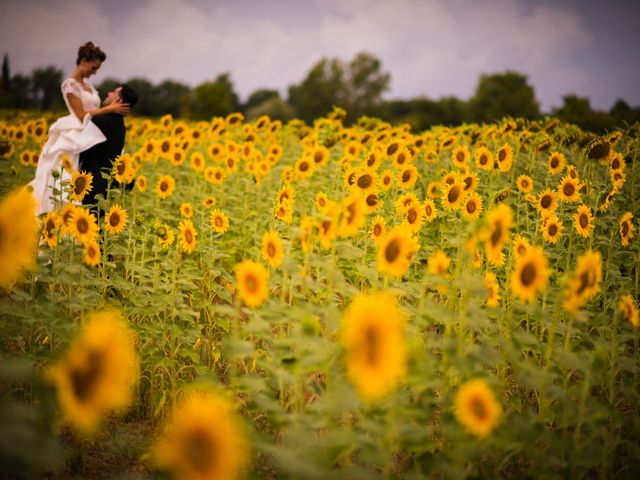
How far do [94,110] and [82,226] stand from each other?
9.86 feet

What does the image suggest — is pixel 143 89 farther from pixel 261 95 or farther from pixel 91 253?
pixel 91 253

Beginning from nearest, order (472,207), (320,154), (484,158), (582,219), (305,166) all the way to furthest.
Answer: (582,219) → (472,207) → (484,158) → (305,166) → (320,154)

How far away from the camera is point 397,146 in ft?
16.6

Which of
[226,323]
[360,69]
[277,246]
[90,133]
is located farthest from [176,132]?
[360,69]

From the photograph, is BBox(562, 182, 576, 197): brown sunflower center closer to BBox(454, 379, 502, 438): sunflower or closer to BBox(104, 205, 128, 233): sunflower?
BBox(454, 379, 502, 438): sunflower

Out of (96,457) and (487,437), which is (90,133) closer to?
(96,457)

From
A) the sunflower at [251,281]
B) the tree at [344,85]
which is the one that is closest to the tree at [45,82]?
the tree at [344,85]

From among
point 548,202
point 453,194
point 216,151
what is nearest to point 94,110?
point 216,151

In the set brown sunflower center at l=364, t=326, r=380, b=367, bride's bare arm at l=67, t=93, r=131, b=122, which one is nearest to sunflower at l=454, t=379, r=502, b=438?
brown sunflower center at l=364, t=326, r=380, b=367

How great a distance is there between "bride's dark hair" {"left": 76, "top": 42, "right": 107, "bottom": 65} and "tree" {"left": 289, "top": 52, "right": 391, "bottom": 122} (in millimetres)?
49193

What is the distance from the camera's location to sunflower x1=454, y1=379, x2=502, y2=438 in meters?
1.63

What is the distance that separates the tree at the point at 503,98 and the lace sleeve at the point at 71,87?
3592cm

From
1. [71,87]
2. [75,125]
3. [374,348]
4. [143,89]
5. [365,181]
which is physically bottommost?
[374,348]

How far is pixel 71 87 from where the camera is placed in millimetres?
5047
